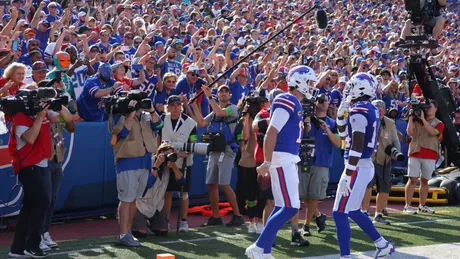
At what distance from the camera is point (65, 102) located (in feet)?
27.4

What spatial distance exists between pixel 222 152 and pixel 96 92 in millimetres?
1916

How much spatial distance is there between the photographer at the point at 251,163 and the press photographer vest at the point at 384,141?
2310 millimetres

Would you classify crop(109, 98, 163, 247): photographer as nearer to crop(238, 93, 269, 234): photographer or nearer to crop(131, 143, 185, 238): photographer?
crop(131, 143, 185, 238): photographer

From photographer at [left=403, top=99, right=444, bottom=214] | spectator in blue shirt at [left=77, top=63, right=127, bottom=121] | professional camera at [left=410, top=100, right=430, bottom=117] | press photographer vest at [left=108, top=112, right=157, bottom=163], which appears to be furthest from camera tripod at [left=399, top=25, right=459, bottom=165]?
press photographer vest at [left=108, top=112, right=157, bottom=163]

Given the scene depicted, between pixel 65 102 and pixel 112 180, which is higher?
pixel 65 102

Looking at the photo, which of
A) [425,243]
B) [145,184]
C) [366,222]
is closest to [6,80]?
[145,184]

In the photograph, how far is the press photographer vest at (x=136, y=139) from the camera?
30.7 ft

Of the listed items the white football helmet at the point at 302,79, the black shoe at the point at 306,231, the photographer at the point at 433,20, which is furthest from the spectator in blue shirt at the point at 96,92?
the photographer at the point at 433,20

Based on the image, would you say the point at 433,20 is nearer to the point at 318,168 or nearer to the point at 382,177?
the point at 382,177

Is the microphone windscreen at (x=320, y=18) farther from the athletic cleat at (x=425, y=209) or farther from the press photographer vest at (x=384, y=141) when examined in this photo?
the athletic cleat at (x=425, y=209)

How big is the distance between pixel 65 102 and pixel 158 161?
1.96m

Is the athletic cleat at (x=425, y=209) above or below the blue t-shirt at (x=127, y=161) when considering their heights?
below

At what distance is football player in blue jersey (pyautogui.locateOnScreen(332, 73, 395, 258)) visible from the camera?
8.24 metres

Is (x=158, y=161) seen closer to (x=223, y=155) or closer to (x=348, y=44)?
(x=223, y=155)
